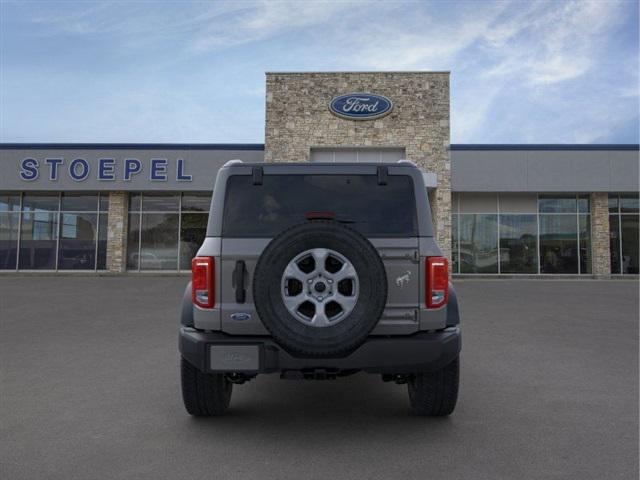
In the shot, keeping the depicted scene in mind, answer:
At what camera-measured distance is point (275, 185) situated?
12.7 feet

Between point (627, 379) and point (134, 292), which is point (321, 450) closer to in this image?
point (627, 379)

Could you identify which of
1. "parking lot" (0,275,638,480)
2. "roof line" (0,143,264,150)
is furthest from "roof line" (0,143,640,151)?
"parking lot" (0,275,638,480)

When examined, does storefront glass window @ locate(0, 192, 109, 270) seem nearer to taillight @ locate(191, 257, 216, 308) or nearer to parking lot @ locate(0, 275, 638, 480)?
parking lot @ locate(0, 275, 638, 480)

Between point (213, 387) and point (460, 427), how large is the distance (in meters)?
2.02

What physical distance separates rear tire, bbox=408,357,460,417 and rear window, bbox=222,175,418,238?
46.2 inches

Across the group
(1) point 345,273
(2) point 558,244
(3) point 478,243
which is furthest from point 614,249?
(1) point 345,273

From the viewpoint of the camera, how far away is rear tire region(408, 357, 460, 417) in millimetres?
3975

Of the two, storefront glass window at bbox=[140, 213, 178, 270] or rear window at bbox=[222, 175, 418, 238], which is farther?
storefront glass window at bbox=[140, 213, 178, 270]

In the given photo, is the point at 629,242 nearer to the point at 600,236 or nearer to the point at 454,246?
the point at 600,236

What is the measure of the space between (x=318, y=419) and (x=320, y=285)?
4.86 feet

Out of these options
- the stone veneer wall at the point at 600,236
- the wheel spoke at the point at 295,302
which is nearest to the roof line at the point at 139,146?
the stone veneer wall at the point at 600,236

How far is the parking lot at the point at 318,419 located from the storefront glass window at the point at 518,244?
576 inches

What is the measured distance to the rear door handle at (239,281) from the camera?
3.57 m

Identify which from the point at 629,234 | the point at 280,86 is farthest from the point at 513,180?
the point at 280,86
